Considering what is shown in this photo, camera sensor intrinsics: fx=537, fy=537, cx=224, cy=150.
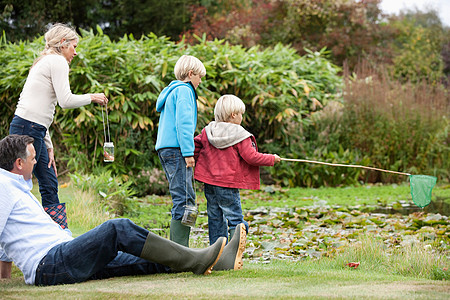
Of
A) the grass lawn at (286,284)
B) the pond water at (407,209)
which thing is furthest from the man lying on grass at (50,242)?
the pond water at (407,209)

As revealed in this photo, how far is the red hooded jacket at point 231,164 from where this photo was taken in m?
3.94

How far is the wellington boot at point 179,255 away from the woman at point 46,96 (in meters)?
1.32

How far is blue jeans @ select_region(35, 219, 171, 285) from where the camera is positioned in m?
2.91

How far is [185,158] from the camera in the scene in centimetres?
375

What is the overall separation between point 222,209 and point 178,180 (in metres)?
0.41

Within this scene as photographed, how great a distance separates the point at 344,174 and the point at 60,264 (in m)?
6.86

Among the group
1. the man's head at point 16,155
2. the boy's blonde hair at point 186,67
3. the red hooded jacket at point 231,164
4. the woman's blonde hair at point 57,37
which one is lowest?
the red hooded jacket at point 231,164

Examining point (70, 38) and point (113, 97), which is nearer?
point (70, 38)

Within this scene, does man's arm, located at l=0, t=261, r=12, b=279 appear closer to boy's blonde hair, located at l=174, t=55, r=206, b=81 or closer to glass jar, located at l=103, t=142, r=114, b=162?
glass jar, located at l=103, t=142, r=114, b=162

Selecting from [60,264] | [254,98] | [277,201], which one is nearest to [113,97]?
[254,98]

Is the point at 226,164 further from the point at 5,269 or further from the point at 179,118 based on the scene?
the point at 5,269

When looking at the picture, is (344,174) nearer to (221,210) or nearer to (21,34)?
(221,210)

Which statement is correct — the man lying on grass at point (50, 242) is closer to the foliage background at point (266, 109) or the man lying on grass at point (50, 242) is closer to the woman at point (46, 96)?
the woman at point (46, 96)

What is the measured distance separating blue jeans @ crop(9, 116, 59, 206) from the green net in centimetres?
279
